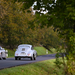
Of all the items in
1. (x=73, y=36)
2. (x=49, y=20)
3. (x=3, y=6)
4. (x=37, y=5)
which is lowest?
(x=73, y=36)

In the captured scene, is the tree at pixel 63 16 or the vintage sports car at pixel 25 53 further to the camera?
the vintage sports car at pixel 25 53

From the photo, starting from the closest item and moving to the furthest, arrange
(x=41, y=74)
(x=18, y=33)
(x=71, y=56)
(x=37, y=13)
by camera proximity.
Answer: (x=37, y=13) → (x=71, y=56) → (x=41, y=74) → (x=18, y=33)

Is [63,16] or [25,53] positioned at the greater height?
[63,16]

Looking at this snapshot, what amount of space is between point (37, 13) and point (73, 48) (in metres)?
2.51

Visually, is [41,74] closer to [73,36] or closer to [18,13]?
[73,36]

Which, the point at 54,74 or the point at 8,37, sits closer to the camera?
the point at 54,74

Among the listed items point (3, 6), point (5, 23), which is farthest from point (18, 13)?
point (3, 6)

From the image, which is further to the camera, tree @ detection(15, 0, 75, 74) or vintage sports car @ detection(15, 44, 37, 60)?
vintage sports car @ detection(15, 44, 37, 60)

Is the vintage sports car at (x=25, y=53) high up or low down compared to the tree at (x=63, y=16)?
down

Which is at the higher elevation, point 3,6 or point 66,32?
point 3,6

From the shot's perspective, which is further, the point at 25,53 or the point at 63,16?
the point at 25,53

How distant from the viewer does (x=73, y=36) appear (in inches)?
493

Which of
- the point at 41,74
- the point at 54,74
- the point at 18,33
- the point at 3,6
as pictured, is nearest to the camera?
the point at 41,74

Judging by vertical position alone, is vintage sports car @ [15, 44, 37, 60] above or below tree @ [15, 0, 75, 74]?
below
